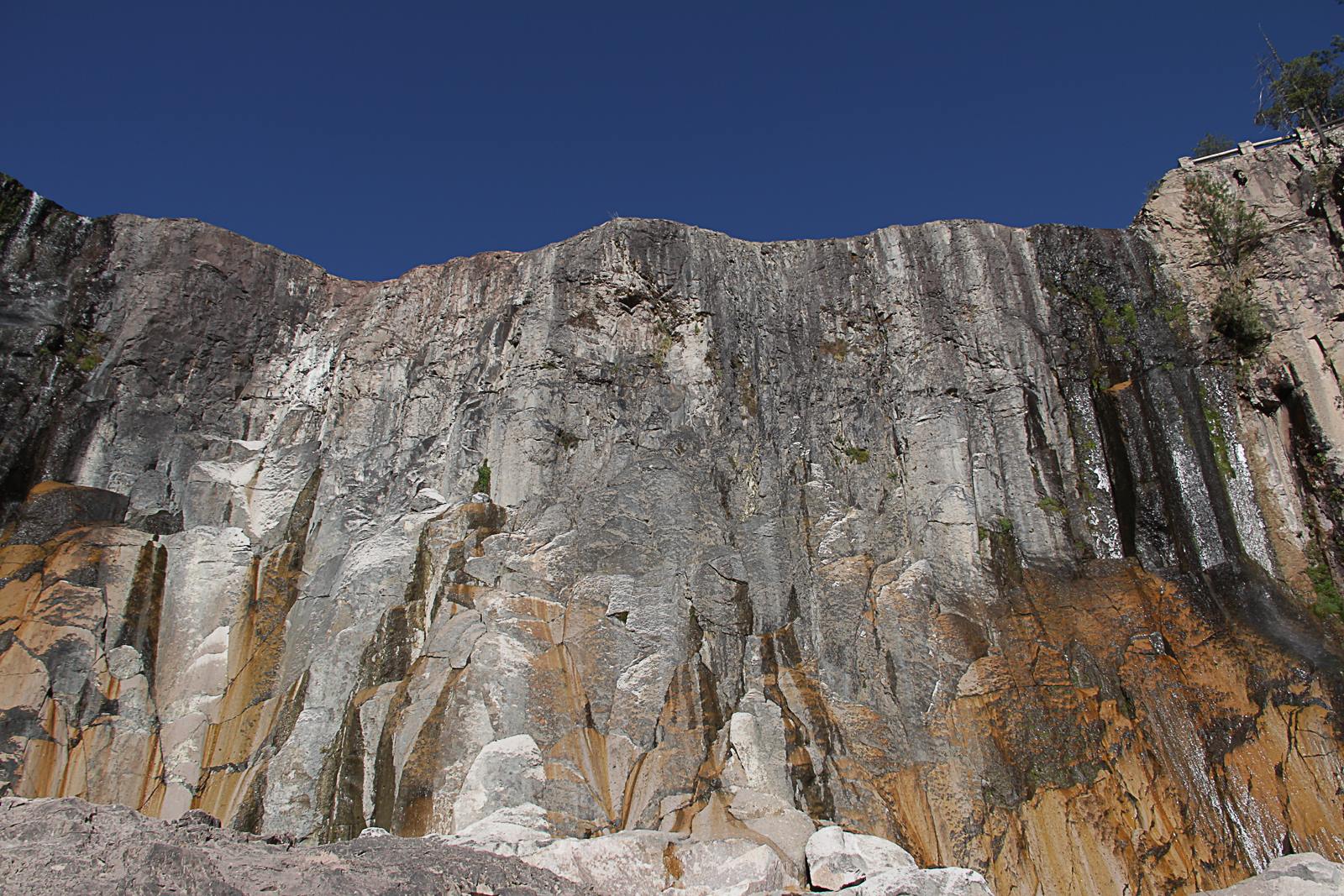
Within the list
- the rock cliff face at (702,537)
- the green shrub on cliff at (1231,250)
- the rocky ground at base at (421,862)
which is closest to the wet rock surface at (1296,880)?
the rock cliff face at (702,537)

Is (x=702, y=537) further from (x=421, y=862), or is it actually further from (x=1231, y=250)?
(x=1231, y=250)

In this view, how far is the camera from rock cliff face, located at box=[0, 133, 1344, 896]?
15.0 m

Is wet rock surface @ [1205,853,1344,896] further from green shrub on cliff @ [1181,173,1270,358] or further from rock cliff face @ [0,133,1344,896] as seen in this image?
green shrub on cliff @ [1181,173,1270,358]

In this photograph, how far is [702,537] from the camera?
58.1 ft

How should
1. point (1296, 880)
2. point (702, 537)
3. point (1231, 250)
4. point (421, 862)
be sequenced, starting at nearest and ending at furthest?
point (421, 862), point (1296, 880), point (702, 537), point (1231, 250)

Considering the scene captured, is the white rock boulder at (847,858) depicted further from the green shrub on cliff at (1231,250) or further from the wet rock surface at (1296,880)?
the green shrub on cliff at (1231,250)

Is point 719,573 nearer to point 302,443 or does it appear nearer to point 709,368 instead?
point 709,368

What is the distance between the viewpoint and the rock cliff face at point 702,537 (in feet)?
49.1

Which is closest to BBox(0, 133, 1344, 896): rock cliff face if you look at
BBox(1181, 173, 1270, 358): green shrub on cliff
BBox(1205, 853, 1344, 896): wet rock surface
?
BBox(1181, 173, 1270, 358): green shrub on cliff

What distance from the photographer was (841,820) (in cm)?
1484

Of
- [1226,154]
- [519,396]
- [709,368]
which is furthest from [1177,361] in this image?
[519,396]

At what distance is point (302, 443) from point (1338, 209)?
1997 cm

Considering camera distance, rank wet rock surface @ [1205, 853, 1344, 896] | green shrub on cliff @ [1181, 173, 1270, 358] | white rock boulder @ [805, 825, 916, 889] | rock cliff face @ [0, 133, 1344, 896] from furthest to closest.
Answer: green shrub on cliff @ [1181, 173, 1270, 358] < rock cliff face @ [0, 133, 1344, 896] < white rock boulder @ [805, 825, 916, 889] < wet rock surface @ [1205, 853, 1344, 896]

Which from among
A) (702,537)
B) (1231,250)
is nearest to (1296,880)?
(702,537)
